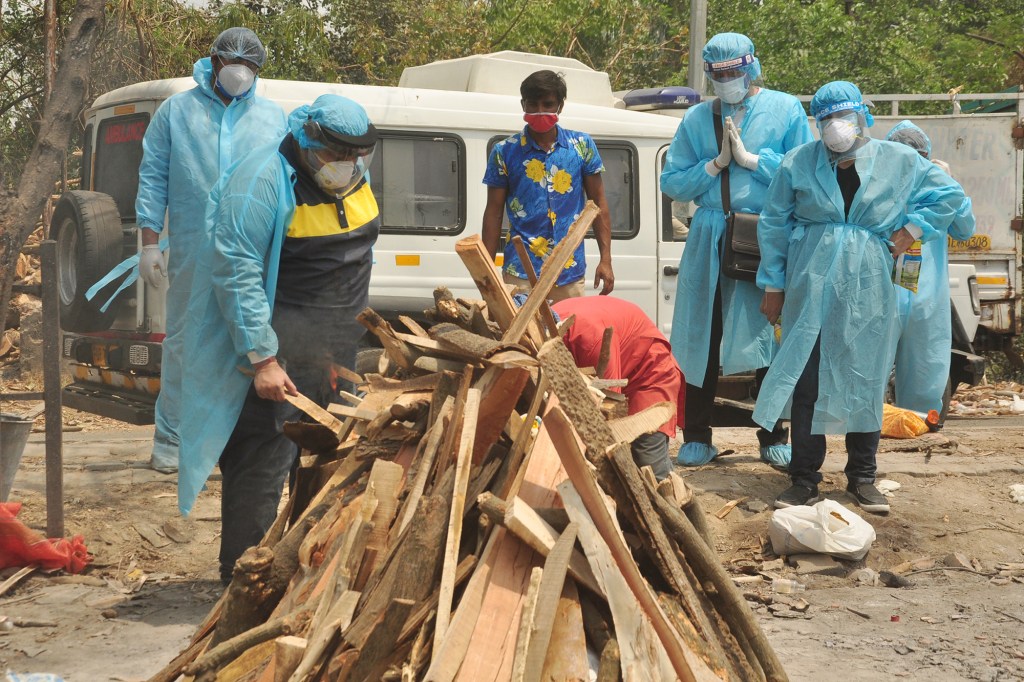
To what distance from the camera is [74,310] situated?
7145 millimetres

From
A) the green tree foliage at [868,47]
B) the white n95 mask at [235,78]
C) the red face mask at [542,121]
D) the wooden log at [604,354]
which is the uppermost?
the green tree foliage at [868,47]

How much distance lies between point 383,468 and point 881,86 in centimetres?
1539

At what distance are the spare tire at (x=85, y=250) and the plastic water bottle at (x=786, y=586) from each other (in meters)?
4.28

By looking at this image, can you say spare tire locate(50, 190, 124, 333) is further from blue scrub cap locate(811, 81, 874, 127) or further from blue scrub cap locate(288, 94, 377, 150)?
blue scrub cap locate(811, 81, 874, 127)

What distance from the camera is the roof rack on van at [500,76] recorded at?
8102 millimetres

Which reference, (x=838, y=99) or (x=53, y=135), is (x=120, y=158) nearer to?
(x=53, y=135)

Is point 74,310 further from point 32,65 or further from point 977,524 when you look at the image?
point 32,65

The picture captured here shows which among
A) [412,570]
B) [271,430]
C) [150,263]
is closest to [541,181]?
[150,263]

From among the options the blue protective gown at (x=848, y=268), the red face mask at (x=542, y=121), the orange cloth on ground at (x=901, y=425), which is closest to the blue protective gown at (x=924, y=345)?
the blue protective gown at (x=848, y=268)

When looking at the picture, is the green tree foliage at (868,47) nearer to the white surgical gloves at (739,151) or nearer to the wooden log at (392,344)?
the white surgical gloves at (739,151)

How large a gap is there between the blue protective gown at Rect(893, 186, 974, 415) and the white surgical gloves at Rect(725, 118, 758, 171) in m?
1.06

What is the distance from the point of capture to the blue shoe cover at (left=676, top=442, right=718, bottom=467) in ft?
22.2

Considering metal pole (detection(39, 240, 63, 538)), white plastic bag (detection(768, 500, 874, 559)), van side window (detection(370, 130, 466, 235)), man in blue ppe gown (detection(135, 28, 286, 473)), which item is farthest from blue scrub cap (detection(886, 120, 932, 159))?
metal pole (detection(39, 240, 63, 538))

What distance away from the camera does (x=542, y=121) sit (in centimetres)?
602
